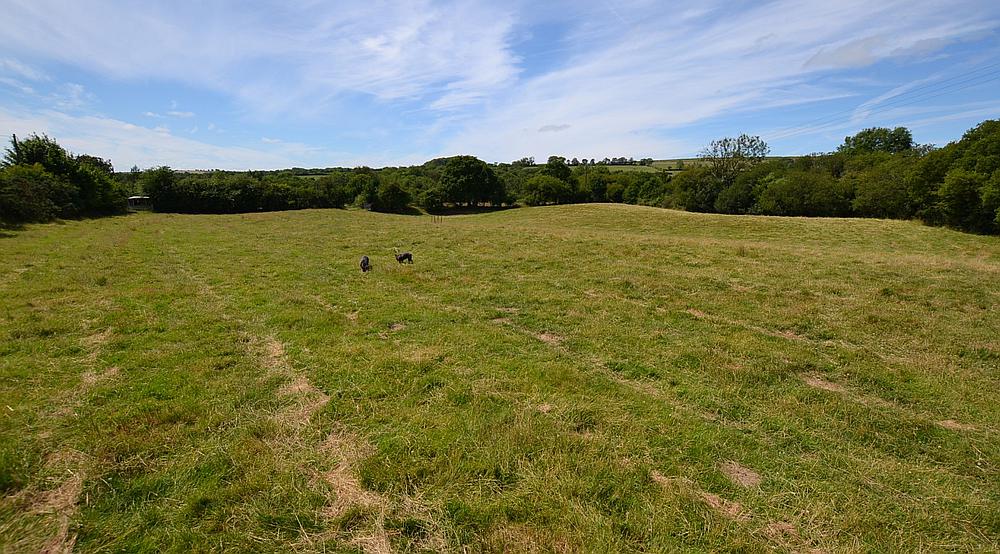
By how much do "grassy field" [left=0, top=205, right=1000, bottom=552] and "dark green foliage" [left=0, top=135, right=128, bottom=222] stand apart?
27.3 metres

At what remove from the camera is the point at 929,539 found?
3510mm

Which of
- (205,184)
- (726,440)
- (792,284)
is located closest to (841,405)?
(726,440)

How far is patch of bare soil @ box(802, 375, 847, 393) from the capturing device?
252 inches

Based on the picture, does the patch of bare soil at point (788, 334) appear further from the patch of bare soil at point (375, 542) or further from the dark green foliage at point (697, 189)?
the dark green foliage at point (697, 189)

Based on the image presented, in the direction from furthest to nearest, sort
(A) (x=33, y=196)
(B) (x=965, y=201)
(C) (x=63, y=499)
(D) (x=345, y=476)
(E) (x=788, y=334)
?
(A) (x=33, y=196)
(B) (x=965, y=201)
(E) (x=788, y=334)
(D) (x=345, y=476)
(C) (x=63, y=499)

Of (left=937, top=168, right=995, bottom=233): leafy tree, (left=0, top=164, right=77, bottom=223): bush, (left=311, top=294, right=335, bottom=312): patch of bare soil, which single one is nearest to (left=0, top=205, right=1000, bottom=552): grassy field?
(left=311, top=294, right=335, bottom=312): patch of bare soil

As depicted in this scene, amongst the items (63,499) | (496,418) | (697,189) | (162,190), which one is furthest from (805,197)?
(162,190)

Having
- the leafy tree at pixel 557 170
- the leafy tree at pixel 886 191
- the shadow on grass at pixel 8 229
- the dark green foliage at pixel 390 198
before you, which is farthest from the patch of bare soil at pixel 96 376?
the leafy tree at pixel 557 170

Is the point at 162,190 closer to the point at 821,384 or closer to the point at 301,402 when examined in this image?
the point at 301,402

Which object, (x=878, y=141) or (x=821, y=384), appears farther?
(x=878, y=141)

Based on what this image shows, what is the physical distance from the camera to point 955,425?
5.41 metres

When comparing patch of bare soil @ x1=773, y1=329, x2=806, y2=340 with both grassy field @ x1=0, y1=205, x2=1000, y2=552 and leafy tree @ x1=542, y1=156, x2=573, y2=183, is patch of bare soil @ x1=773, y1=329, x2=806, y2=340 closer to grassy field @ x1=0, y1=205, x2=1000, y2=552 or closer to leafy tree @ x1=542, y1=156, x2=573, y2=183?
grassy field @ x1=0, y1=205, x2=1000, y2=552

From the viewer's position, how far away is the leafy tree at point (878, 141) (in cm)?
8081

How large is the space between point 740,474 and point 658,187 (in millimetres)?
82716
